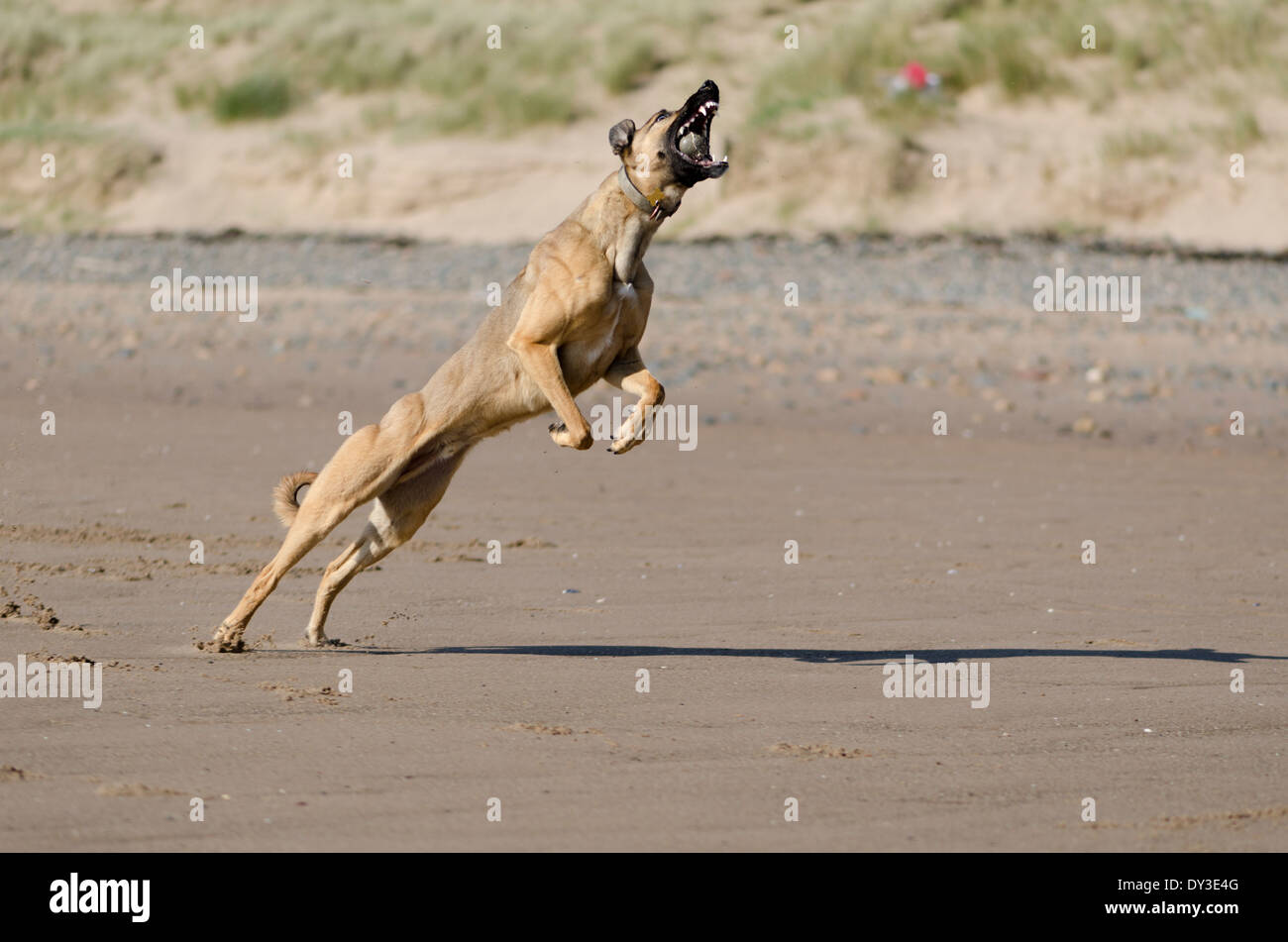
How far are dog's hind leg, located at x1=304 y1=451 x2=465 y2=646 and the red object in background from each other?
19.9 meters

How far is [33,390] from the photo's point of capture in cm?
1608

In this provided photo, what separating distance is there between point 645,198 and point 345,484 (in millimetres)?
1860

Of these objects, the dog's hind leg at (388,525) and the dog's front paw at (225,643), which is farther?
the dog's hind leg at (388,525)

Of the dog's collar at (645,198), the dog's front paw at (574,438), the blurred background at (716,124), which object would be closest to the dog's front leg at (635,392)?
the dog's front paw at (574,438)

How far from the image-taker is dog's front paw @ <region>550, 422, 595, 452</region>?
7.98m

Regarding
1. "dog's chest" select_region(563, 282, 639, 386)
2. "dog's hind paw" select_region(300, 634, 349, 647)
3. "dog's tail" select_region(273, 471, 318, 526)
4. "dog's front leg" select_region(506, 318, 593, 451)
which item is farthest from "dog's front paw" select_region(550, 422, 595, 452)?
"dog's hind paw" select_region(300, 634, 349, 647)

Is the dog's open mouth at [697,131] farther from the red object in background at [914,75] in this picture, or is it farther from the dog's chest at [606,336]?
the red object in background at [914,75]

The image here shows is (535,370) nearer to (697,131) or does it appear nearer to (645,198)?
(645,198)

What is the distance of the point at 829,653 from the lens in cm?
857

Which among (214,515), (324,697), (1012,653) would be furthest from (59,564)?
(1012,653)

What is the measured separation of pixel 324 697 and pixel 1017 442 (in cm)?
899

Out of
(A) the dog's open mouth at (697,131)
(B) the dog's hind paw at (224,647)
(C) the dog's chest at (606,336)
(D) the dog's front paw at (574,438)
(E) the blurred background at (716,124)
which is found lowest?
(B) the dog's hind paw at (224,647)

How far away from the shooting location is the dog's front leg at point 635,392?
26.6ft

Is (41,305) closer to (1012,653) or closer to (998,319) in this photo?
(998,319)
